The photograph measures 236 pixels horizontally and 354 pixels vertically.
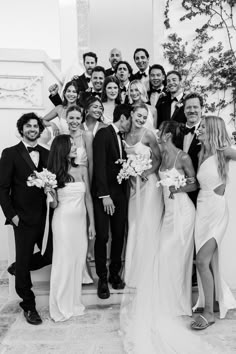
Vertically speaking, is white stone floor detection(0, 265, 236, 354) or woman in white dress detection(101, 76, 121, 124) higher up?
woman in white dress detection(101, 76, 121, 124)

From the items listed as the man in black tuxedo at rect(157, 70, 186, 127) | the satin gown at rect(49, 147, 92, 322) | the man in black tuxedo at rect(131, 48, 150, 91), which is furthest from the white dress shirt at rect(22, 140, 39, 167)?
the man in black tuxedo at rect(131, 48, 150, 91)

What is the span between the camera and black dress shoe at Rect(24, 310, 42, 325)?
360 cm

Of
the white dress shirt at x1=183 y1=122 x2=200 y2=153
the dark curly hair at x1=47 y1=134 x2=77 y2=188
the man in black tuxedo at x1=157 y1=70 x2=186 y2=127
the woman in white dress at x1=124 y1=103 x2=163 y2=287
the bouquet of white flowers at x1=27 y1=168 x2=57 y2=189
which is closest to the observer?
the bouquet of white flowers at x1=27 y1=168 x2=57 y2=189

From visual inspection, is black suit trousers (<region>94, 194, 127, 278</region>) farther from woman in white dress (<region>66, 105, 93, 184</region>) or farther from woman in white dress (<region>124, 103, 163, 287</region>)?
woman in white dress (<region>66, 105, 93, 184</region>)

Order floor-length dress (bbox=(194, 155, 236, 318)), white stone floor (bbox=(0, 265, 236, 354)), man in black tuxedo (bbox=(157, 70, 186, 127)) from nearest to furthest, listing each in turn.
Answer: white stone floor (bbox=(0, 265, 236, 354))
floor-length dress (bbox=(194, 155, 236, 318))
man in black tuxedo (bbox=(157, 70, 186, 127))

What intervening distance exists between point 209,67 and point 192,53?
46cm

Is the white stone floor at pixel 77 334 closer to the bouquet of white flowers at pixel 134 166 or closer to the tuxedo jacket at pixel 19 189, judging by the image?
the tuxedo jacket at pixel 19 189

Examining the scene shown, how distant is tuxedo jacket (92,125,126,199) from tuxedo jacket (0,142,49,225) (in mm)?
604

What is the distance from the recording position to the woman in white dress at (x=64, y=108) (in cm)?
450

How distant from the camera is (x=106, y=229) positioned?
3818mm

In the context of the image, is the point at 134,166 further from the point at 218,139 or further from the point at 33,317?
the point at 33,317

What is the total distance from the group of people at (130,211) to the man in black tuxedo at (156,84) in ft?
4.18

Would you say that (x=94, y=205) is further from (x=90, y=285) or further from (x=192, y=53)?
(x=192, y=53)

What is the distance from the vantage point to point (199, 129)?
3512 millimetres
